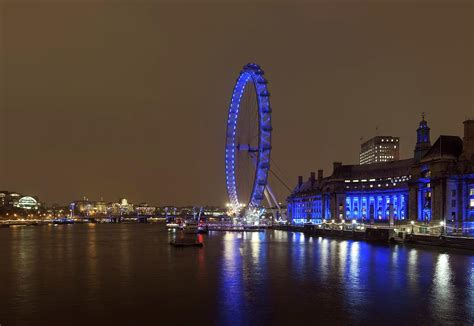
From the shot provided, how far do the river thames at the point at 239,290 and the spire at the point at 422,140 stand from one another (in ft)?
235

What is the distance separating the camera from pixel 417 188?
127 meters

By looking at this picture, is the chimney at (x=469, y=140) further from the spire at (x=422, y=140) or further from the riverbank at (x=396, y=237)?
the spire at (x=422, y=140)

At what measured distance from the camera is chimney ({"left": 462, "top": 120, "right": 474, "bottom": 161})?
10944cm

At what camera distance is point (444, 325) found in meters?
31.4

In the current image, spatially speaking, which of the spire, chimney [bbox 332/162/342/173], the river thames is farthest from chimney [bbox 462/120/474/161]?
chimney [bbox 332/162/342/173]

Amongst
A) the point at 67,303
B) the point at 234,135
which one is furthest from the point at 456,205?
the point at 67,303

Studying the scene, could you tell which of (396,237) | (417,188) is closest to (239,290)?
(396,237)

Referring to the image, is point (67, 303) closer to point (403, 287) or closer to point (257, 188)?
point (403, 287)

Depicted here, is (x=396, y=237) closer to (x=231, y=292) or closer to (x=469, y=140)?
(x=469, y=140)

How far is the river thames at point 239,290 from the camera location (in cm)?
3375

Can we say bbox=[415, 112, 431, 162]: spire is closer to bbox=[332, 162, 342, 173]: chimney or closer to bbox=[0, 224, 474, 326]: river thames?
bbox=[332, 162, 342, 173]: chimney

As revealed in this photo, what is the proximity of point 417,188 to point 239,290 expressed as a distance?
93653 millimetres

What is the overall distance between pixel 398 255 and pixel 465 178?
4537cm

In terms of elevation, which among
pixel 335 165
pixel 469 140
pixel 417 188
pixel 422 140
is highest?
pixel 422 140
